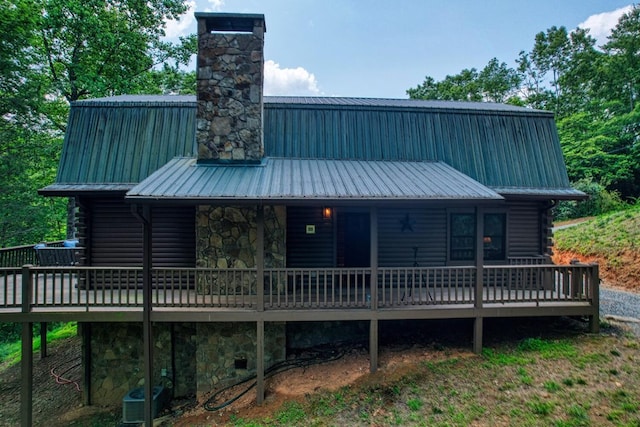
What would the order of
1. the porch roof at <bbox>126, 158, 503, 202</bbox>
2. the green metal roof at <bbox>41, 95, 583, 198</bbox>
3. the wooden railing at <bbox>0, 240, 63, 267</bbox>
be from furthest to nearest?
the wooden railing at <bbox>0, 240, 63, 267</bbox> < the green metal roof at <bbox>41, 95, 583, 198</bbox> < the porch roof at <bbox>126, 158, 503, 202</bbox>

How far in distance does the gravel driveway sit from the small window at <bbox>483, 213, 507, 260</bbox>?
2605 millimetres

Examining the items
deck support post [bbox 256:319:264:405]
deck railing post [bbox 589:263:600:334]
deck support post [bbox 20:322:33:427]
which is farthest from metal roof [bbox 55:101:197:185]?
deck railing post [bbox 589:263:600:334]

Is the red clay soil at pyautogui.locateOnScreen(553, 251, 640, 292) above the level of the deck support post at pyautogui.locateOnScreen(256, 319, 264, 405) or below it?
above

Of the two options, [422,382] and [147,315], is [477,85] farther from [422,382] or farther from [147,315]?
[147,315]

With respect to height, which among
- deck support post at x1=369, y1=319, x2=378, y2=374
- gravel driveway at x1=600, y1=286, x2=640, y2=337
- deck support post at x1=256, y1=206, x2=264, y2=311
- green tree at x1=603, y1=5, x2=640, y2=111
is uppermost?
green tree at x1=603, y1=5, x2=640, y2=111

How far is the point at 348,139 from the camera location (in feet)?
28.8

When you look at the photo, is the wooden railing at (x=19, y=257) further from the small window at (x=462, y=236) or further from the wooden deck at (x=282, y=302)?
the small window at (x=462, y=236)

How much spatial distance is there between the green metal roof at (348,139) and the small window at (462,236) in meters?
1.11

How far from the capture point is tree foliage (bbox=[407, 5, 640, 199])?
68.6 feet

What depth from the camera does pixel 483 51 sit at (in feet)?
111

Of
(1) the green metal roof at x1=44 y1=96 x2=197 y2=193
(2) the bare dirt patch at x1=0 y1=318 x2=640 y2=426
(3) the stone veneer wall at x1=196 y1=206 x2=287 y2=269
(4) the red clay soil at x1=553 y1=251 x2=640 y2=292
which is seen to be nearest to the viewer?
(2) the bare dirt patch at x1=0 y1=318 x2=640 y2=426

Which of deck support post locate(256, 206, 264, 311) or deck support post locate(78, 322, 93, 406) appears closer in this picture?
deck support post locate(256, 206, 264, 311)

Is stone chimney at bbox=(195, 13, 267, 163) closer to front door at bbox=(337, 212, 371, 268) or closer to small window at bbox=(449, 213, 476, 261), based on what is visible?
front door at bbox=(337, 212, 371, 268)

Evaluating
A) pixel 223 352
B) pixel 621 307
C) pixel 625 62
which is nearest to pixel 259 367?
pixel 223 352
